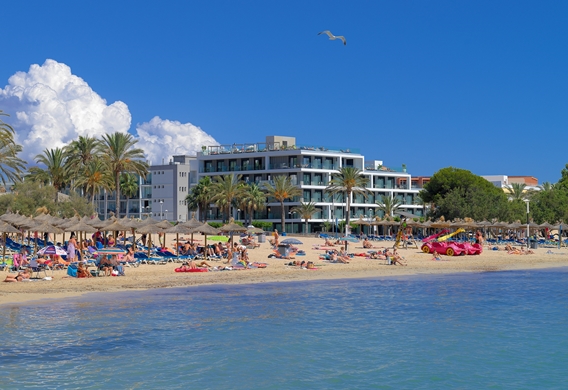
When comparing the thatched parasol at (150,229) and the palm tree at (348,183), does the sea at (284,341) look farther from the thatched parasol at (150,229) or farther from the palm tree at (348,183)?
the palm tree at (348,183)

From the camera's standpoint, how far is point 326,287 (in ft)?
95.2

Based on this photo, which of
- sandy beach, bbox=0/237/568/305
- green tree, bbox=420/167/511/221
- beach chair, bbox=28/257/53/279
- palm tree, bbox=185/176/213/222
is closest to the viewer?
sandy beach, bbox=0/237/568/305

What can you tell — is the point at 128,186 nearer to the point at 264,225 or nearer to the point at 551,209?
the point at 264,225

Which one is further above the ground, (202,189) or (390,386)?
(202,189)

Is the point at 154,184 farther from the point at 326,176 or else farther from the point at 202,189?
the point at 326,176

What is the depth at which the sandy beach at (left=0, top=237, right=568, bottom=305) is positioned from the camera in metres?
24.5

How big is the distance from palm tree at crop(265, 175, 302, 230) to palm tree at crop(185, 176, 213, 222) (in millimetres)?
6882

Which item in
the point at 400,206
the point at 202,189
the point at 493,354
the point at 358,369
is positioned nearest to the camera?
the point at 358,369

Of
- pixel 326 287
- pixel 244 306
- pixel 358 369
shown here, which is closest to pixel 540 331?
pixel 358 369

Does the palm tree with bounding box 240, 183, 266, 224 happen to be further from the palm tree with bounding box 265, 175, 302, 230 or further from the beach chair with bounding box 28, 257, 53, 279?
the beach chair with bounding box 28, 257, 53, 279

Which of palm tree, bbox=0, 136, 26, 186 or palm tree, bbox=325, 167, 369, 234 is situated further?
palm tree, bbox=325, 167, 369, 234

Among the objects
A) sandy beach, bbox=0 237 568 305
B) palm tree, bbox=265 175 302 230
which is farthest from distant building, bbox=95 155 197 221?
sandy beach, bbox=0 237 568 305

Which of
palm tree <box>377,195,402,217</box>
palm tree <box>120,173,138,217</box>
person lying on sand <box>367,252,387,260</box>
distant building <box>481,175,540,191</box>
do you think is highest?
distant building <box>481,175,540,191</box>

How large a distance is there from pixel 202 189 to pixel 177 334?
61.9 metres
